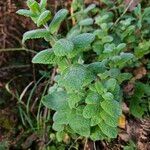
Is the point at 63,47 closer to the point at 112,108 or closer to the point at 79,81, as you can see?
the point at 79,81

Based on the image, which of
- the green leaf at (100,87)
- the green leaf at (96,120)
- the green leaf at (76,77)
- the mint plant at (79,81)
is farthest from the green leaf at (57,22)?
the green leaf at (96,120)

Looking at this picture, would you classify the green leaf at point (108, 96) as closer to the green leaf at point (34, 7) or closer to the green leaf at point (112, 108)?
the green leaf at point (112, 108)

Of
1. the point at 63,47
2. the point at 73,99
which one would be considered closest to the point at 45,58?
the point at 63,47

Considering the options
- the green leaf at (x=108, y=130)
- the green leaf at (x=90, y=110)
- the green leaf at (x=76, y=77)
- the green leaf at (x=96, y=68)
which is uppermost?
the green leaf at (x=76, y=77)

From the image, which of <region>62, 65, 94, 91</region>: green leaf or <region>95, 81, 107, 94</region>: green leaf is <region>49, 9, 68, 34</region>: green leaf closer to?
<region>62, 65, 94, 91</region>: green leaf

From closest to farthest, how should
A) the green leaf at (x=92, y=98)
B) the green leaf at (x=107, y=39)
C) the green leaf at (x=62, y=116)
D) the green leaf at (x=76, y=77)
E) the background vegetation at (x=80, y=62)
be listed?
1. the green leaf at (x=76, y=77)
2. the green leaf at (x=92, y=98)
3. the green leaf at (x=62, y=116)
4. the background vegetation at (x=80, y=62)
5. the green leaf at (x=107, y=39)

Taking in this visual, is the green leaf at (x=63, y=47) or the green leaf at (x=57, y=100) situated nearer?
the green leaf at (x=63, y=47)

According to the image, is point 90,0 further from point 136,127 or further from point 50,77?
point 136,127
